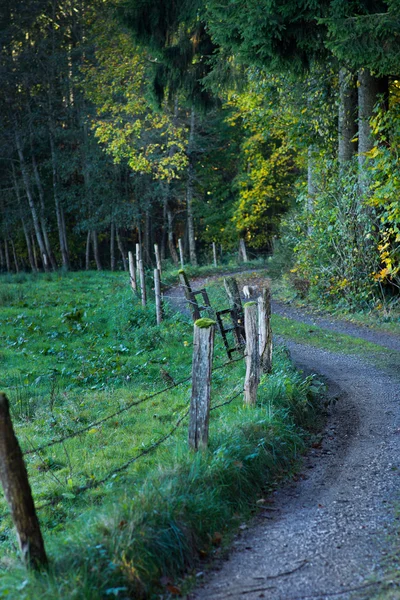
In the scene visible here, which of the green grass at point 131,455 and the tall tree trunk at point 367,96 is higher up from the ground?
the tall tree trunk at point 367,96

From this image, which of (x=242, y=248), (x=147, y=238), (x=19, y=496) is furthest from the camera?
(x=147, y=238)

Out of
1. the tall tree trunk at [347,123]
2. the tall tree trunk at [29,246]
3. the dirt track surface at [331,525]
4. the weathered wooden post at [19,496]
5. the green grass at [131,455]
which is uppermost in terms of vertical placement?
the tall tree trunk at [347,123]

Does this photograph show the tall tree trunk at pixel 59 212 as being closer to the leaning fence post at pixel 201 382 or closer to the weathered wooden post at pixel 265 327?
the weathered wooden post at pixel 265 327

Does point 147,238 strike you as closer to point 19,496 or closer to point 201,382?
point 201,382

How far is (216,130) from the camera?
3738 cm

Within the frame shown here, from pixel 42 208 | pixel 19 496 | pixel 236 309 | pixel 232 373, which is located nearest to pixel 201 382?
pixel 19 496

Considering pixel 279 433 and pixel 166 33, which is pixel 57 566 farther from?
pixel 166 33

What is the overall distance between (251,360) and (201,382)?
1.62 meters

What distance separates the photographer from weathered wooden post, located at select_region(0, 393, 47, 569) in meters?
4.11

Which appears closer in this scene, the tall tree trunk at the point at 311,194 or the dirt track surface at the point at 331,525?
the dirt track surface at the point at 331,525

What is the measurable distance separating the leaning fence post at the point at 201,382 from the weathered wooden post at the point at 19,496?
7.01ft

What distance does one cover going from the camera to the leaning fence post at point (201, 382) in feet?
19.5

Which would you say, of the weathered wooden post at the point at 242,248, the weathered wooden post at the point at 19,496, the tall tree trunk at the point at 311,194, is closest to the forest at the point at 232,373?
the weathered wooden post at the point at 19,496

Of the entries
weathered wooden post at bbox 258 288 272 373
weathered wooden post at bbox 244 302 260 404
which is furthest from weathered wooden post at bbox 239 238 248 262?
weathered wooden post at bbox 244 302 260 404
